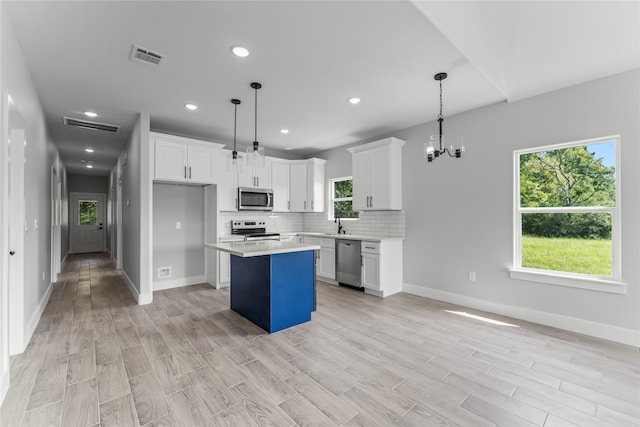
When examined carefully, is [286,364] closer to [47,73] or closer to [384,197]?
[384,197]

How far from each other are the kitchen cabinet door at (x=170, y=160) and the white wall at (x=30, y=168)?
128 cm

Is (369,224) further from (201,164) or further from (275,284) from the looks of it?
(201,164)

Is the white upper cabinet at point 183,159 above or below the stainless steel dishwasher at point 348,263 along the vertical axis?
above

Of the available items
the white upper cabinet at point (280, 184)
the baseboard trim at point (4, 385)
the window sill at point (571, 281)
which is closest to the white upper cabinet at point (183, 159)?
the white upper cabinet at point (280, 184)

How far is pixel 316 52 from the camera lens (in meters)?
2.52

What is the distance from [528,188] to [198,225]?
16.6ft

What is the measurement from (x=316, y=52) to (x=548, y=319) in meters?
3.70

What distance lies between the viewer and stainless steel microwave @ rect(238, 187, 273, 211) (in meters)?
5.27

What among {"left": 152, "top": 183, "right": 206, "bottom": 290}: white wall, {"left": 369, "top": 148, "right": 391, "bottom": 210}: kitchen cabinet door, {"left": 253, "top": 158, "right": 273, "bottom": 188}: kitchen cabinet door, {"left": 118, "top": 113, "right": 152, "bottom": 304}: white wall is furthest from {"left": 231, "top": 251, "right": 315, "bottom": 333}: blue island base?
{"left": 253, "top": 158, "right": 273, "bottom": 188}: kitchen cabinet door

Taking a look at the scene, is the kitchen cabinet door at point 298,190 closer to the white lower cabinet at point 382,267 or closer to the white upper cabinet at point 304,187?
the white upper cabinet at point 304,187

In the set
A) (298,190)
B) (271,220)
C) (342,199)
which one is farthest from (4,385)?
(342,199)

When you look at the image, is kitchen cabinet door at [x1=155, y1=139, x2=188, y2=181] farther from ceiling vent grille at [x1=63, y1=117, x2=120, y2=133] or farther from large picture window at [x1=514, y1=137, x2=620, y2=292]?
large picture window at [x1=514, y1=137, x2=620, y2=292]

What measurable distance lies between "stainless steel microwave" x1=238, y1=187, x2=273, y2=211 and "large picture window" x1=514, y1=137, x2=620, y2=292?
3.99 meters

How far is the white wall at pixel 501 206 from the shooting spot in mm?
2785
